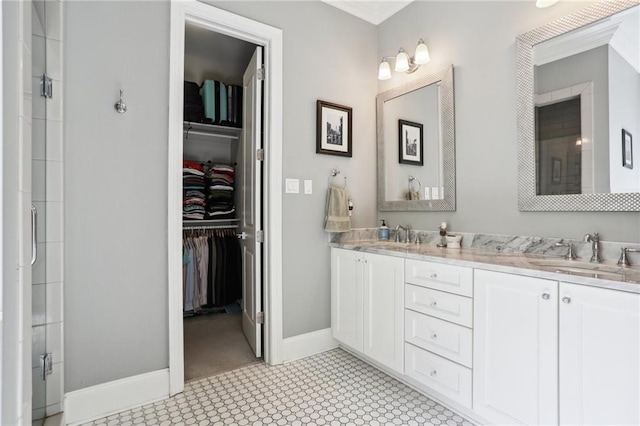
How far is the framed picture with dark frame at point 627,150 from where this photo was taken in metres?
1.54

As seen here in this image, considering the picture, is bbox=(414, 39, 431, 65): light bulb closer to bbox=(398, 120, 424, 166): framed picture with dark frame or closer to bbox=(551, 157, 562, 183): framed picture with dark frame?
bbox=(398, 120, 424, 166): framed picture with dark frame

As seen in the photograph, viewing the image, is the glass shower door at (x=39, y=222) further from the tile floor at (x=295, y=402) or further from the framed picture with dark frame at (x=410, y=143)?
the framed picture with dark frame at (x=410, y=143)

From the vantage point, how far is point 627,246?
1551 millimetres

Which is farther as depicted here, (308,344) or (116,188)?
(308,344)

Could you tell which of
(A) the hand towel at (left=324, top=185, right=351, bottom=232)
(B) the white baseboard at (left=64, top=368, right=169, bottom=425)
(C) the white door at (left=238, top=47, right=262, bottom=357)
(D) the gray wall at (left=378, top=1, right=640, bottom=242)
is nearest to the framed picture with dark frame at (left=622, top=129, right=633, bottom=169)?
(D) the gray wall at (left=378, top=1, right=640, bottom=242)

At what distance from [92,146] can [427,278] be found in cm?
195

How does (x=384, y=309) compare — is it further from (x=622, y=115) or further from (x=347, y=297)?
(x=622, y=115)

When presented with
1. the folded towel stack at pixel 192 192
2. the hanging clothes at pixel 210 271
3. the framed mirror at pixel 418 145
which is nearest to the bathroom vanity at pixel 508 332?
the framed mirror at pixel 418 145

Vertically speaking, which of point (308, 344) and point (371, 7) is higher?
point (371, 7)

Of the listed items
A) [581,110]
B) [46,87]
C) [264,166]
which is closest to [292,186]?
[264,166]

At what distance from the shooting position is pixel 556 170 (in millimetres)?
1796

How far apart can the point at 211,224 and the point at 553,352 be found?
3.13 metres

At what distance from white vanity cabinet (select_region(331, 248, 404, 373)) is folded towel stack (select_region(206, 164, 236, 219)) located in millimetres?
1477

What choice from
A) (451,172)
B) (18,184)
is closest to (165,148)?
(18,184)
